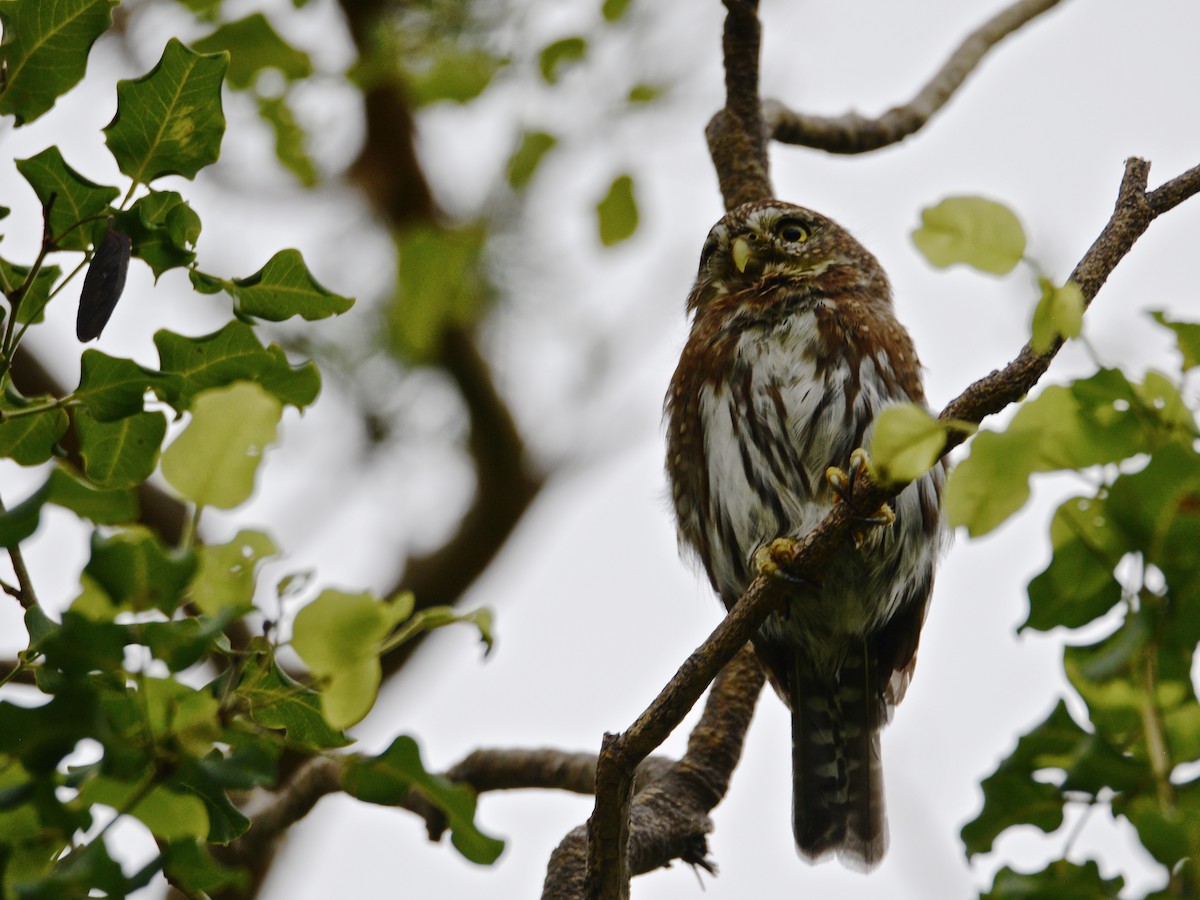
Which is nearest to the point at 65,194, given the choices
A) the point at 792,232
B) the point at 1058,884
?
the point at 1058,884

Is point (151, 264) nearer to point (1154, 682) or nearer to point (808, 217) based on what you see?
point (1154, 682)

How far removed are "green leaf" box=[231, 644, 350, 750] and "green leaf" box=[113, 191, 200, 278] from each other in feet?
2.06

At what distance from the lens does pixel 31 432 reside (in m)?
2.17

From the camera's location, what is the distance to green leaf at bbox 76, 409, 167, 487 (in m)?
2.14

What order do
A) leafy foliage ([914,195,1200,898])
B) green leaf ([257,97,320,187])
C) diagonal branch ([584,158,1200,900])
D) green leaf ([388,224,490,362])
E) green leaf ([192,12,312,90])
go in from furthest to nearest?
green leaf ([388,224,490,362]), green leaf ([257,97,320,187]), green leaf ([192,12,312,90]), diagonal branch ([584,158,1200,900]), leafy foliage ([914,195,1200,898])

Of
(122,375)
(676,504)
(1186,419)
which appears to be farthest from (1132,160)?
(676,504)

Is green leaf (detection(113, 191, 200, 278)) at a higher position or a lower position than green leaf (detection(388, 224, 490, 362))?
lower

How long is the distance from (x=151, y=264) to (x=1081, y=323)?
134 centimetres

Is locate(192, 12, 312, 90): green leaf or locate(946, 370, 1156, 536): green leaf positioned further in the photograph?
locate(192, 12, 312, 90): green leaf

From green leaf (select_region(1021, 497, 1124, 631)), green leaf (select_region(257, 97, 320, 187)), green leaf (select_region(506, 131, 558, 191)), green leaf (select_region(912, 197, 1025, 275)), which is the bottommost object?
green leaf (select_region(1021, 497, 1124, 631))

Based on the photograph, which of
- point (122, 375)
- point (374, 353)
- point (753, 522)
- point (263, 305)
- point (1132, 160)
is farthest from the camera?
point (374, 353)

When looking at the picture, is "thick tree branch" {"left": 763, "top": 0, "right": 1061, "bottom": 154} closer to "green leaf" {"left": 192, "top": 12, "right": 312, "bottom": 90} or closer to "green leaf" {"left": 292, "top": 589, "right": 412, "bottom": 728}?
"green leaf" {"left": 192, "top": 12, "right": 312, "bottom": 90}

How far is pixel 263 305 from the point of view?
2.21 m

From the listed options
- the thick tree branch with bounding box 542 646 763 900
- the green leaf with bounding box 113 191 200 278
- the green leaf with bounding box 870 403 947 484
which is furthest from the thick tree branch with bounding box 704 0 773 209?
the green leaf with bounding box 870 403 947 484
